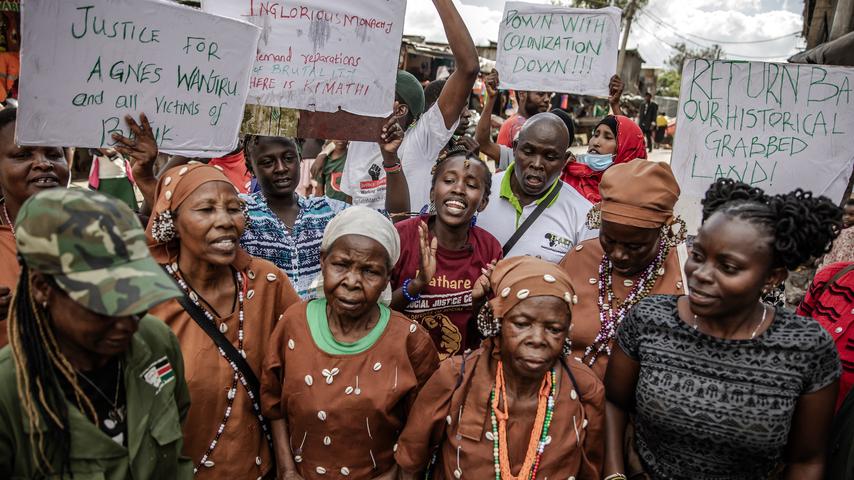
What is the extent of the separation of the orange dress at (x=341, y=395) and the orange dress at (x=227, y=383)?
104mm

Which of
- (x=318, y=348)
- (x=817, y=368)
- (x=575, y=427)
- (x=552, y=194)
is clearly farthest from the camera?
(x=552, y=194)

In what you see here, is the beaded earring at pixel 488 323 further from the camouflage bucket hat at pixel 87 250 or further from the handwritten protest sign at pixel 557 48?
the handwritten protest sign at pixel 557 48

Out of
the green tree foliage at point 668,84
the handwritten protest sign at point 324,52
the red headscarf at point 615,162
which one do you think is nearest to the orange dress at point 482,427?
the handwritten protest sign at point 324,52

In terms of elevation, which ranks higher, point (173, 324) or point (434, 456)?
point (173, 324)

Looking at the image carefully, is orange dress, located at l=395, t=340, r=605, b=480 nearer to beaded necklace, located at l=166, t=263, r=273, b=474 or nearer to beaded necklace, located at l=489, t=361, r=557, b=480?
beaded necklace, located at l=489, t=361, r=557, b=480

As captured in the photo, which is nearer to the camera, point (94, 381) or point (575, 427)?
point (94, 381)

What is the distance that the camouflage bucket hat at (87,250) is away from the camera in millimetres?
1438

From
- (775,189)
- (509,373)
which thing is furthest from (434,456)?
(775,189)

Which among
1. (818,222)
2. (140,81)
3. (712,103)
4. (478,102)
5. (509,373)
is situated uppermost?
(478,102)

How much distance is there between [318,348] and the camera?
98.0 inches

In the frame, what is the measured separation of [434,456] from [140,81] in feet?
7.09

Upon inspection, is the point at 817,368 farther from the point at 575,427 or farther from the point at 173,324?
the point at 173,324

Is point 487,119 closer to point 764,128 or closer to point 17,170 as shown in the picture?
point 764,128

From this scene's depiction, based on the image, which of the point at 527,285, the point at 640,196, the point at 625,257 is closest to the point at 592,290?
the point at 625,257
